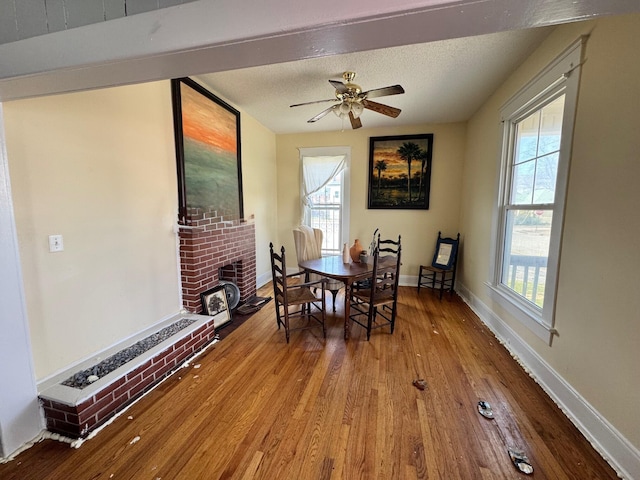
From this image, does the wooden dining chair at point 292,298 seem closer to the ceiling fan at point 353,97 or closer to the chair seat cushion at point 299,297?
the chair seat cushion at point 299,297

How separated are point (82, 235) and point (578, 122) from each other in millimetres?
3413

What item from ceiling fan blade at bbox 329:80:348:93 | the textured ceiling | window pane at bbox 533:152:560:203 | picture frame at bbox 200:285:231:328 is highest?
the textured ceiling

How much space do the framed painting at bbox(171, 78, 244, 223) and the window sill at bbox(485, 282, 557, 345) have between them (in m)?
3.19

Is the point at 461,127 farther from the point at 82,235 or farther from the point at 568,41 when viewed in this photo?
the point at 82,235

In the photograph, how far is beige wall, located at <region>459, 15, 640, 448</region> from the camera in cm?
129

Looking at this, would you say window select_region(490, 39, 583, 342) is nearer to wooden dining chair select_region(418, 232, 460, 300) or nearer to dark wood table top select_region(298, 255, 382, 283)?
wooden dining chair select_region(418, 232, 460, 300)

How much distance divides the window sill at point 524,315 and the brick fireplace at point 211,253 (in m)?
3.04

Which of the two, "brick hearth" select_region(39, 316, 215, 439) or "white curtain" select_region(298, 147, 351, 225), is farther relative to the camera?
"white curtain" select_region(298, 147, 351, 225)

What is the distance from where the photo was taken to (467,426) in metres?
1.55

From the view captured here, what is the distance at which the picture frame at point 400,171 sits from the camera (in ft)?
13.6

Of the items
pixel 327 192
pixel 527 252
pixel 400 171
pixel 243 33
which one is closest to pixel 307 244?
pixel 327 192

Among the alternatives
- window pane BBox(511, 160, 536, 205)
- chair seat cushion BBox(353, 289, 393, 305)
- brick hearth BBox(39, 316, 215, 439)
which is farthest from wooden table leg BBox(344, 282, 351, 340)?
window pane BBox(511, 160, 536, 205)

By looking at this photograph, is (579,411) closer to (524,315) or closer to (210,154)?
(524,315)

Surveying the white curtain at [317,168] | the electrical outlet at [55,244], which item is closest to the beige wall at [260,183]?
the white curtain at [317,168]
